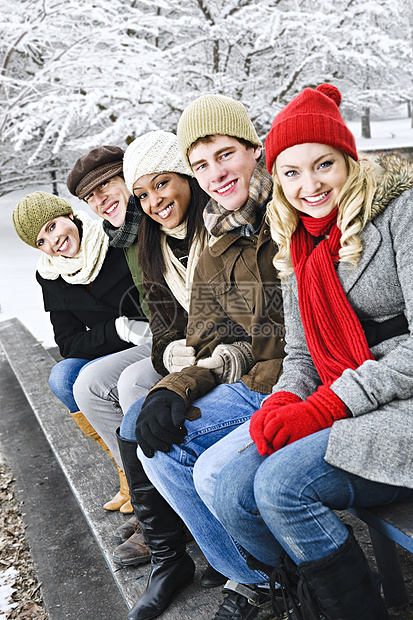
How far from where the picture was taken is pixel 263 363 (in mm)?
2283

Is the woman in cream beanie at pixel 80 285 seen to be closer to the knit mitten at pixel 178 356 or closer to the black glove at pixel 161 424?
the knit mitten at pixel 178 356

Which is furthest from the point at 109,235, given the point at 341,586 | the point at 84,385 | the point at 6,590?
the point at 341,586

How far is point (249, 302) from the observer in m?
2.33

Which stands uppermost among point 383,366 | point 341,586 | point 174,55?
point 174,55

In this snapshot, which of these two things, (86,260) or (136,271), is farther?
(86,260)

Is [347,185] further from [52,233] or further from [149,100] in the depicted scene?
[149,100]

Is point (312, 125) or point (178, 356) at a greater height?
point (312, 125)

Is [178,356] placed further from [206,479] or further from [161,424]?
[206,479]

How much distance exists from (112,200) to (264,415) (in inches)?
67.2

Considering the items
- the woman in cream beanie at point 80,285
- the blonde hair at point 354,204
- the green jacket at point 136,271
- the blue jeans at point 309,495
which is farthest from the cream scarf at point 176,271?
the blue jeans at point 309,495

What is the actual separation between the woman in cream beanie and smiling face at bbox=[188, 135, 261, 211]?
1.07m

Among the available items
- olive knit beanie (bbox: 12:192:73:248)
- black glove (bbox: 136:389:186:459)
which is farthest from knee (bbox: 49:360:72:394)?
black glove (bbox: 136:389:186:459)

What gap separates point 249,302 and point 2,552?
6.00 ft

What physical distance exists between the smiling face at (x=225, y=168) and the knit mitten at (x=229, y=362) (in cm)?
52
